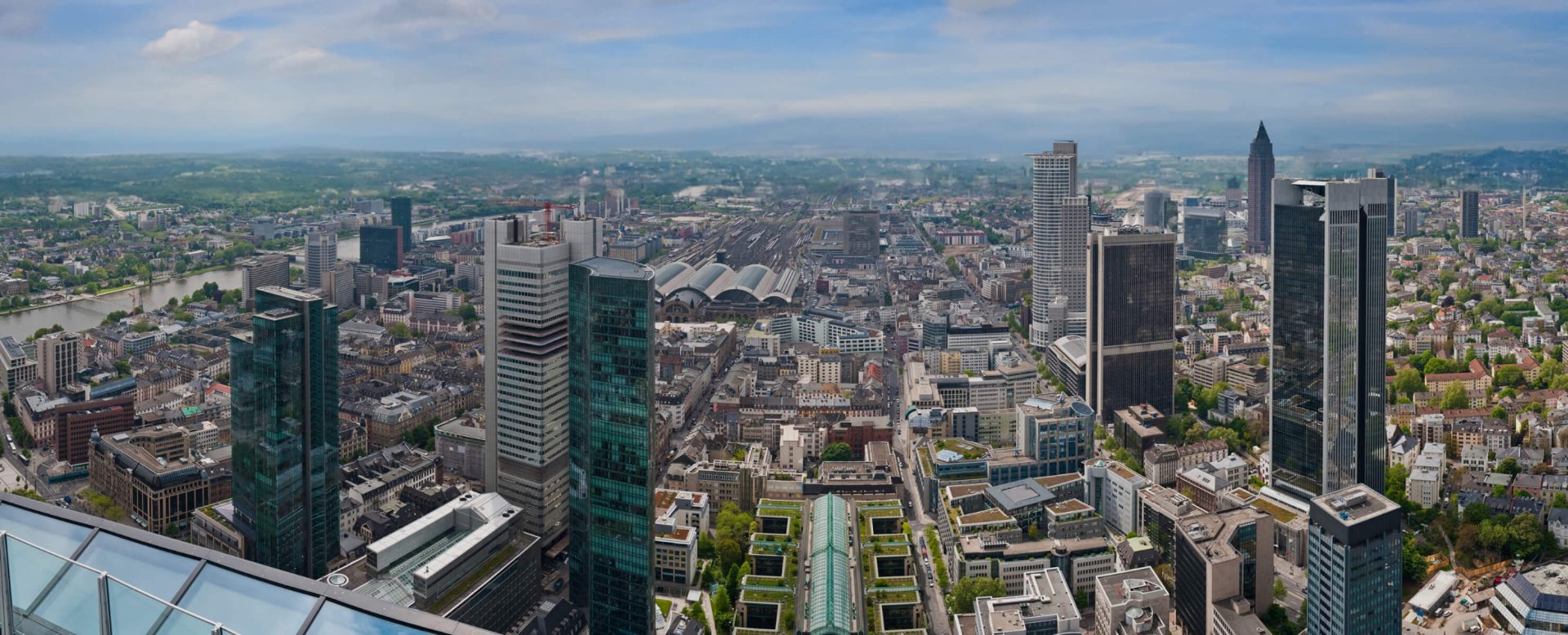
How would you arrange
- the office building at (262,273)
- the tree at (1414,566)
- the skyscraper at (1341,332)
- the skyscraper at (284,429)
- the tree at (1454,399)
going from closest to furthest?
the skyscraper at (284,429)
the tree at (1414,566)
the skyscraper at (1341,332)
the tree at (1454,399)
the office building at (262,273)

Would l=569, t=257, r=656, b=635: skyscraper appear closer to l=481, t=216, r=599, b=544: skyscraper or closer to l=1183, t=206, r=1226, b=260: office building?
l=481, t=216, r=599, b=544: skyscraper

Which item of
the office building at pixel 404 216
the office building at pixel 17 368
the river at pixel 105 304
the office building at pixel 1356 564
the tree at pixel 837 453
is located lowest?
the tree at pixel 837 453

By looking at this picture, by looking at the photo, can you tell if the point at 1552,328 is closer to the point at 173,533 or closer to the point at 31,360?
the point at 173,533

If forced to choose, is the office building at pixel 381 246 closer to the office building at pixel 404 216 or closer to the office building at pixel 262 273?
the office building at pixel 404 216

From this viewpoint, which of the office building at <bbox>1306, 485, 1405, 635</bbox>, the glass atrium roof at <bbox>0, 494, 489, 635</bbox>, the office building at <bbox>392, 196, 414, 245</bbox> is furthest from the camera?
Result: the office building at <bbox>392, 196, 414, 245</bbox>

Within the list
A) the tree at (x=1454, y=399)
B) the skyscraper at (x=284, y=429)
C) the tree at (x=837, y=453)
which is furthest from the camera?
the tree at (x=1454, y=399)

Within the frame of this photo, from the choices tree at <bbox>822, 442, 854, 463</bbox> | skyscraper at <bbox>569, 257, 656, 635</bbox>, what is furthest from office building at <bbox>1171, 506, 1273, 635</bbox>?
tree at <bbox>822, 442, 854, 463</bbox>

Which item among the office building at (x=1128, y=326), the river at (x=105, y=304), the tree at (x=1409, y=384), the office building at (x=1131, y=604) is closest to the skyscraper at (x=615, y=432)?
the office building at (x=1131, y=604)
